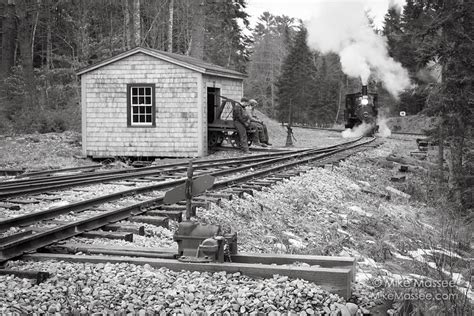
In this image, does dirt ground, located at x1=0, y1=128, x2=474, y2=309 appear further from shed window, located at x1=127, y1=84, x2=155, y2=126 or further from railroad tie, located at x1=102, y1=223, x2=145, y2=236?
shed window, located at x1=127, y1=84, x2=155, y2=126

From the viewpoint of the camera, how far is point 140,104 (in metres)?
20.5

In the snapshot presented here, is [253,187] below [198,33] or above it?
below

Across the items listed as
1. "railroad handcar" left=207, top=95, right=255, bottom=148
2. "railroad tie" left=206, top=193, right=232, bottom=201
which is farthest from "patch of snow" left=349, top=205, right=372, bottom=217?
"railroad handcar" left=207, top=95, right=255, bottom=148

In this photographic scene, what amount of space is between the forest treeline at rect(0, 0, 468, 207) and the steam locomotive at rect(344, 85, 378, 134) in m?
2.68

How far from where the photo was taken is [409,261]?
22.2 ft

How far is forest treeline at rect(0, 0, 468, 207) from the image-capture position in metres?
15.9

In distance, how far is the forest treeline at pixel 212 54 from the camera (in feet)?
52.1

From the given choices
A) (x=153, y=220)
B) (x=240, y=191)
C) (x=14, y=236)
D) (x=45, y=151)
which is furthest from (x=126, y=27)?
(x=14, y=236)

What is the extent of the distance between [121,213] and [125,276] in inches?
103

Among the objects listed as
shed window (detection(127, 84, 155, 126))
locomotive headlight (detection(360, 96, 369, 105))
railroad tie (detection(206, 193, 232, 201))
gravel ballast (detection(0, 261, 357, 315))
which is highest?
locomotive headlight (detection(360, 96, 369, 105))

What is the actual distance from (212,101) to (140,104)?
10.5ft

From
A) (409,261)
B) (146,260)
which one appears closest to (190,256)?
(146,260)

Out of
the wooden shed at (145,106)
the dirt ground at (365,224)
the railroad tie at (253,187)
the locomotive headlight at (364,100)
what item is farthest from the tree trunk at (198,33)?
the railroad tie at (253,187)

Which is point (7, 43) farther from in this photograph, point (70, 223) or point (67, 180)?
point (70, 223)
